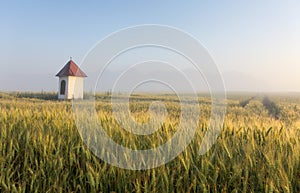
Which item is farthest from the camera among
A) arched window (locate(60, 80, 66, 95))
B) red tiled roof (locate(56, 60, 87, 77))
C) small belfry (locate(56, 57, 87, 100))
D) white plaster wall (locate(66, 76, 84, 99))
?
arched window (locate(60, 80, 66, 95))

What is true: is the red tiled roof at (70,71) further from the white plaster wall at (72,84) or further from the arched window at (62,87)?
the arched window at (62,87)

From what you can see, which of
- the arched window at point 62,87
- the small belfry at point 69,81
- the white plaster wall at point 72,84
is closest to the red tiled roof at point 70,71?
the small belfry at point 69,81

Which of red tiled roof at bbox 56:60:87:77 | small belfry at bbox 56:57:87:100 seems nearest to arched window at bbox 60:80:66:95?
small belfry at bbox 56:57:87:100

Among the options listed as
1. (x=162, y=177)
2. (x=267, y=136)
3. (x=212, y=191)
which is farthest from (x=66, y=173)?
(x=267, y=136)

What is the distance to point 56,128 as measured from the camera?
3.82m

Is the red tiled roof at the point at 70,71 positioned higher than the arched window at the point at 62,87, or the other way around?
the red tiled roof at the point at 70,71

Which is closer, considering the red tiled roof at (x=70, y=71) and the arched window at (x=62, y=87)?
the red tiled roof at (x=70, y=71)

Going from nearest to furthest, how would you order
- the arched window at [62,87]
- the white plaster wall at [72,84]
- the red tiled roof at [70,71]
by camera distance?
the white plaster wall at [72,84], the red tiled roof at [70,71], the arched window at [62,87]

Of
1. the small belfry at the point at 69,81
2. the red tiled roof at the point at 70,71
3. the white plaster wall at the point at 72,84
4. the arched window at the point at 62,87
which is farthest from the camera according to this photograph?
the arched window at the point at 62,87

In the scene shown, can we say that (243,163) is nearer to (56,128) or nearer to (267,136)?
(267,136)

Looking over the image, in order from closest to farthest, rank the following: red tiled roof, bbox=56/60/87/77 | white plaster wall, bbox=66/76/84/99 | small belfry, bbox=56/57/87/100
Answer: white plaster wall, bbox=66/76/84/99
small belfry, bbox=56/57/87/100
red tiled roof, bbox=56/60/87/77

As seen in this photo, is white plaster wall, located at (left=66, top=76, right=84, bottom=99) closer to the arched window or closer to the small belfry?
the small belfry

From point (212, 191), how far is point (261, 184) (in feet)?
1.33

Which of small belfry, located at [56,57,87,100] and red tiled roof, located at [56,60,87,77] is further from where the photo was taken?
red tiled roof, located at [56,60,87,77]
